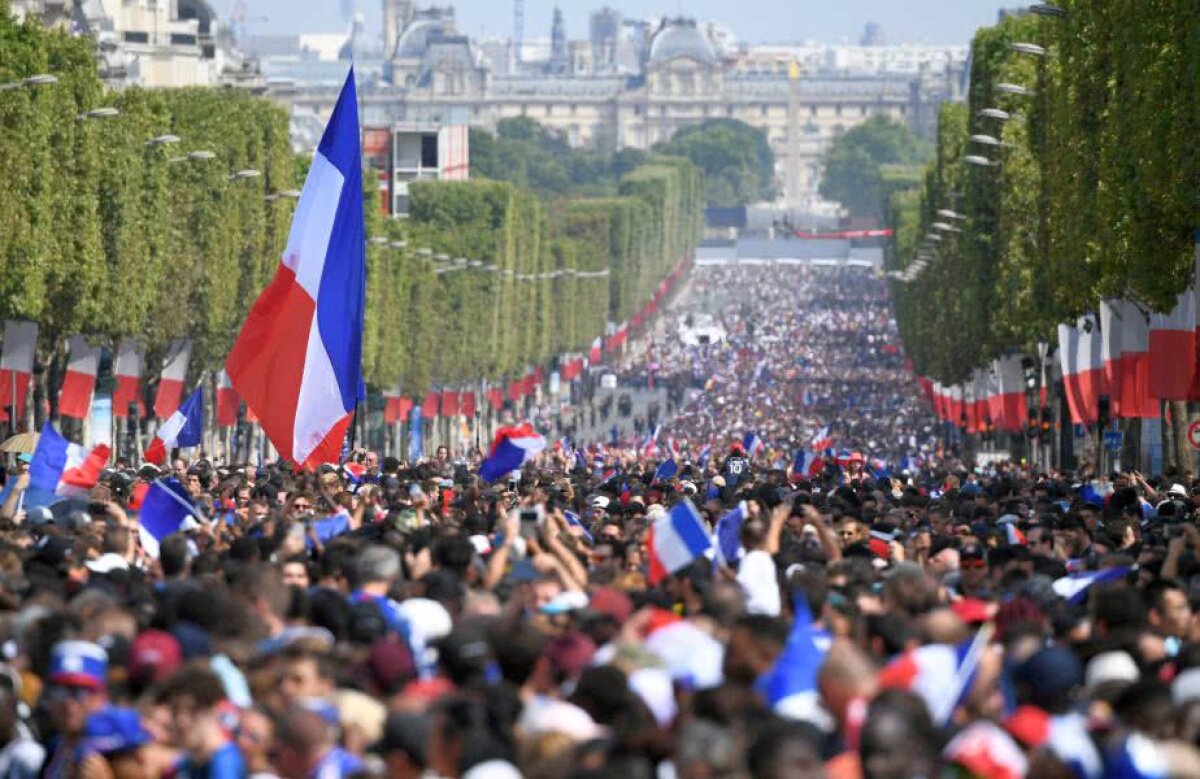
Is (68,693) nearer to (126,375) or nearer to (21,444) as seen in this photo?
(21,444)

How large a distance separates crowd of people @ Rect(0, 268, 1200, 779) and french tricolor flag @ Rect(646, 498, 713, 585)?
19 millimetres

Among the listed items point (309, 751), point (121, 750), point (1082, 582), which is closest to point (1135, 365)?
point (1082, 582)

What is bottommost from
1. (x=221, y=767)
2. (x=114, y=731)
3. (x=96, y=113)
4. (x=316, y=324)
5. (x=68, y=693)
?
(x=96, y=113)

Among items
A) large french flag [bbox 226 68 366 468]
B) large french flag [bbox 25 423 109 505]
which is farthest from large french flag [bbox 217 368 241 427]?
large french flag [bbox 25 423 109 505]

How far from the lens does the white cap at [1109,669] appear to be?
1509cm

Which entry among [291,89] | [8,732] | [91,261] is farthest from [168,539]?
[291,89]

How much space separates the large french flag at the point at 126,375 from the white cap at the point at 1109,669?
159 feet

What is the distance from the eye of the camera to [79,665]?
15.1m

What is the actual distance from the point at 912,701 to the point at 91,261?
153 feet

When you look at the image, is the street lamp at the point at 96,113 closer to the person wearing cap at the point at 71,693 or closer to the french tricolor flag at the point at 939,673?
the person wearing cap at the point at 71,693

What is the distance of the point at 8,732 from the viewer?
14867mm

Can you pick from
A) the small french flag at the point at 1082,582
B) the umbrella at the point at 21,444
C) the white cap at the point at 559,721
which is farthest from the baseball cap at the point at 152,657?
the umbrella at the point at 21,444

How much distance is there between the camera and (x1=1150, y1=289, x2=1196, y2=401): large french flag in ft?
143

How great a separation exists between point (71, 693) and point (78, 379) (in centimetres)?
4548
